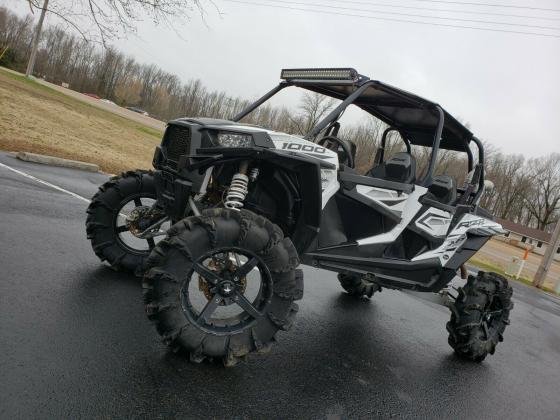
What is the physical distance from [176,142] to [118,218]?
1.57 meters

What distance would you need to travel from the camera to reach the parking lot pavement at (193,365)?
8.92 feet

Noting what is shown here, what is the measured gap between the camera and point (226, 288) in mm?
3332

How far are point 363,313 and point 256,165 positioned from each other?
3172mm

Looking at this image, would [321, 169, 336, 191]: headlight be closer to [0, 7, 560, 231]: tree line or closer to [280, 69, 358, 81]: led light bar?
[280, 69, 358, 81]: led light bar

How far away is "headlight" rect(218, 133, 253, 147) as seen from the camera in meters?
3.52

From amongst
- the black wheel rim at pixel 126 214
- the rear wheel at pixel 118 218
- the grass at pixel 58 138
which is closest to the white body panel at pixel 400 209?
the rear wheel at pixel 118 218

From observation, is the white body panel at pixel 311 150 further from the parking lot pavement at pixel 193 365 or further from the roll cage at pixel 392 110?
the parking lot pavement at pixel 193 365

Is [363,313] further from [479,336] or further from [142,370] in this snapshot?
[142,370]

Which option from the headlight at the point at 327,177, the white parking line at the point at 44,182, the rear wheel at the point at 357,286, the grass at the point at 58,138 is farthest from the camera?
the grass at the point at 58,138

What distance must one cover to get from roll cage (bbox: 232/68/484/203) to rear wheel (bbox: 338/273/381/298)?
1.94m

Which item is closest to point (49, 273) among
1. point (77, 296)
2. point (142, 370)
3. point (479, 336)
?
point (77, 296)

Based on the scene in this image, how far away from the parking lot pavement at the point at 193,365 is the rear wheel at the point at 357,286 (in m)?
0.13

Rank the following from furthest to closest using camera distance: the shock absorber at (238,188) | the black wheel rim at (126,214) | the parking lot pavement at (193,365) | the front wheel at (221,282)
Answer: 1. the black wheel rim at (126,214)
2. the shock absorber at (238,188)
3. the front wheel at (221,282)
4. the parking lot pavement at (193,365)

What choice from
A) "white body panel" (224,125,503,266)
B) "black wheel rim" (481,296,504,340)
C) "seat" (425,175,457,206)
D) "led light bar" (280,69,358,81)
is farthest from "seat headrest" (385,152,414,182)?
"black wheel rim" (481,296,504,340)
